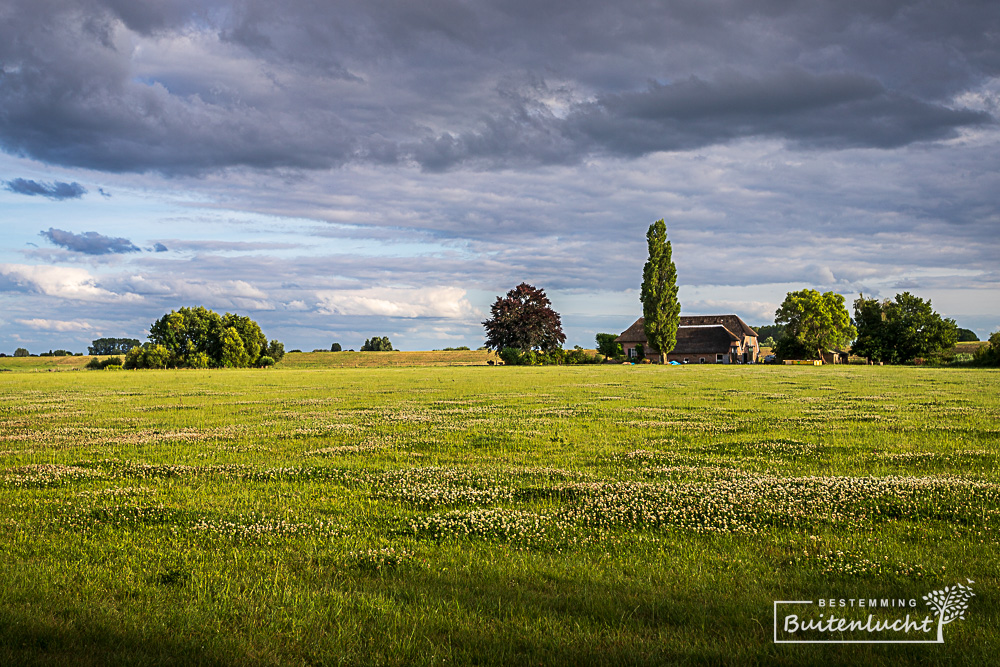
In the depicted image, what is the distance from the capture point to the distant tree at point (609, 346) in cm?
11488

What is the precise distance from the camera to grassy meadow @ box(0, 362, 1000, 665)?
4.82 m

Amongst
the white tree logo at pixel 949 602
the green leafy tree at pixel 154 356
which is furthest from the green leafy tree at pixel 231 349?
the white tree logo at pixel 949 602

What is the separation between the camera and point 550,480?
1033 centimetres

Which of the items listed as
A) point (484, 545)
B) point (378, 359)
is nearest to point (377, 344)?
point (378, 359)

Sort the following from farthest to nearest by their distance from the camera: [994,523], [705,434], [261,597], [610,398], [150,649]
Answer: [610,398], [705,434], [994,523], [261,597], [150,649]

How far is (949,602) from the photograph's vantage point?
545 cm

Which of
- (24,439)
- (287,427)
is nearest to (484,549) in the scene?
(287,427)

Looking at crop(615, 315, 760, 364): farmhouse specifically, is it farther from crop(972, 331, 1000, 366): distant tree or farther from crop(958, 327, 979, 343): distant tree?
crop(958, 327, 979, 343): distant tree

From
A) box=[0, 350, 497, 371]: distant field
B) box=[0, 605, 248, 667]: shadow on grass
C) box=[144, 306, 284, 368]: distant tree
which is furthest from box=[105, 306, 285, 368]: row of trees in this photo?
box=[0, 605, 248, 667]: shadow on grass

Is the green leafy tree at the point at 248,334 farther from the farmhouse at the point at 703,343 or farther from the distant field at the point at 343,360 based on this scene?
the farmhouse at the point at 703,343

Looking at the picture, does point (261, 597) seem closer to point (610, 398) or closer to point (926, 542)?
point (926, 542)

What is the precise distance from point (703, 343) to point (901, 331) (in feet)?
107

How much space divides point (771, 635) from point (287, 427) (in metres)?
15.8

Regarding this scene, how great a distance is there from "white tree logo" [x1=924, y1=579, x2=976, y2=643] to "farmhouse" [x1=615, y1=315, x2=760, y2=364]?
111 metres
